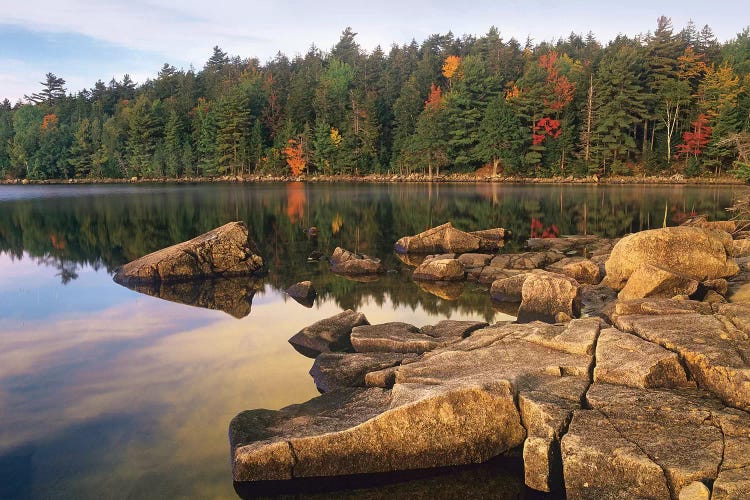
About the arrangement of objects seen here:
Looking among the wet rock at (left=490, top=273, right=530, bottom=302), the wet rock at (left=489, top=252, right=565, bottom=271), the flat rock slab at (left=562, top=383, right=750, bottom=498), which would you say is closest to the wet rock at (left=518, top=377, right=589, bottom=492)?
the flat rock slab at (left=562, top=383, right=750, bottom=498)

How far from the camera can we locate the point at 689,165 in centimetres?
6700

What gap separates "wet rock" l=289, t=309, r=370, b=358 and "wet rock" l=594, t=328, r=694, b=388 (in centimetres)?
520

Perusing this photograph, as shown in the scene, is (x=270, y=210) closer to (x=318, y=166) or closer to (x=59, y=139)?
(x=318, y=166)

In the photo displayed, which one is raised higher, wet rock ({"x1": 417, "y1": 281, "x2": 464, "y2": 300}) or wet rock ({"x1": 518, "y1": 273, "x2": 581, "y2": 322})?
wet rock ({"x1": 518, "y1": 273, "x2": 581, "y2": 322})

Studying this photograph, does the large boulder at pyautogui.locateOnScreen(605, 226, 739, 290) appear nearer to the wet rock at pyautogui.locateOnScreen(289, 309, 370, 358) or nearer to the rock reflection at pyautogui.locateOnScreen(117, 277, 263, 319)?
the wet rock at pyautogui.locateOnScreen(289, 309, 370, 358)

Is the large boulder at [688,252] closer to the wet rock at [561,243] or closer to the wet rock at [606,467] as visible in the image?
the wet rock at [606,467]

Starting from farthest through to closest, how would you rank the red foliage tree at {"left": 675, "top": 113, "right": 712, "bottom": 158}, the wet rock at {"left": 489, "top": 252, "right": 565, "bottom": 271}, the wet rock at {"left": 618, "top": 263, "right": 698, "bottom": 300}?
the red foliage tree at {"left": 675, "top": 113, "right": 712, "bottom": 158} < the wet rock at {"left": 489, "top": 252, "right": 565, "bottom": 271} < the wet rock at {"left": 618, "top": 263, "right": 698, "bottom": 300}

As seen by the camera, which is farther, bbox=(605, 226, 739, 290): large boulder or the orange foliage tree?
the orange foliage tree

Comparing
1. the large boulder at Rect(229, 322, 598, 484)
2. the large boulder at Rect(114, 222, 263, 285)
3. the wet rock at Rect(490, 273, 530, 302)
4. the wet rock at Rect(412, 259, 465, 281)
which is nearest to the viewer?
the large boulder at Rect(229, 322, 598, 484)

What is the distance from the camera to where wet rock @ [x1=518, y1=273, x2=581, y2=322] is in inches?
506

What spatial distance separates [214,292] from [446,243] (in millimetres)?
10344

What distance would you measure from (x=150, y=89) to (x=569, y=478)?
471 feet

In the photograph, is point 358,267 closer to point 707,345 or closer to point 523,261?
point 523,261

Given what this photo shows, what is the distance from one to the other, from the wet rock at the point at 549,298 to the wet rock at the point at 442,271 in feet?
16.8
